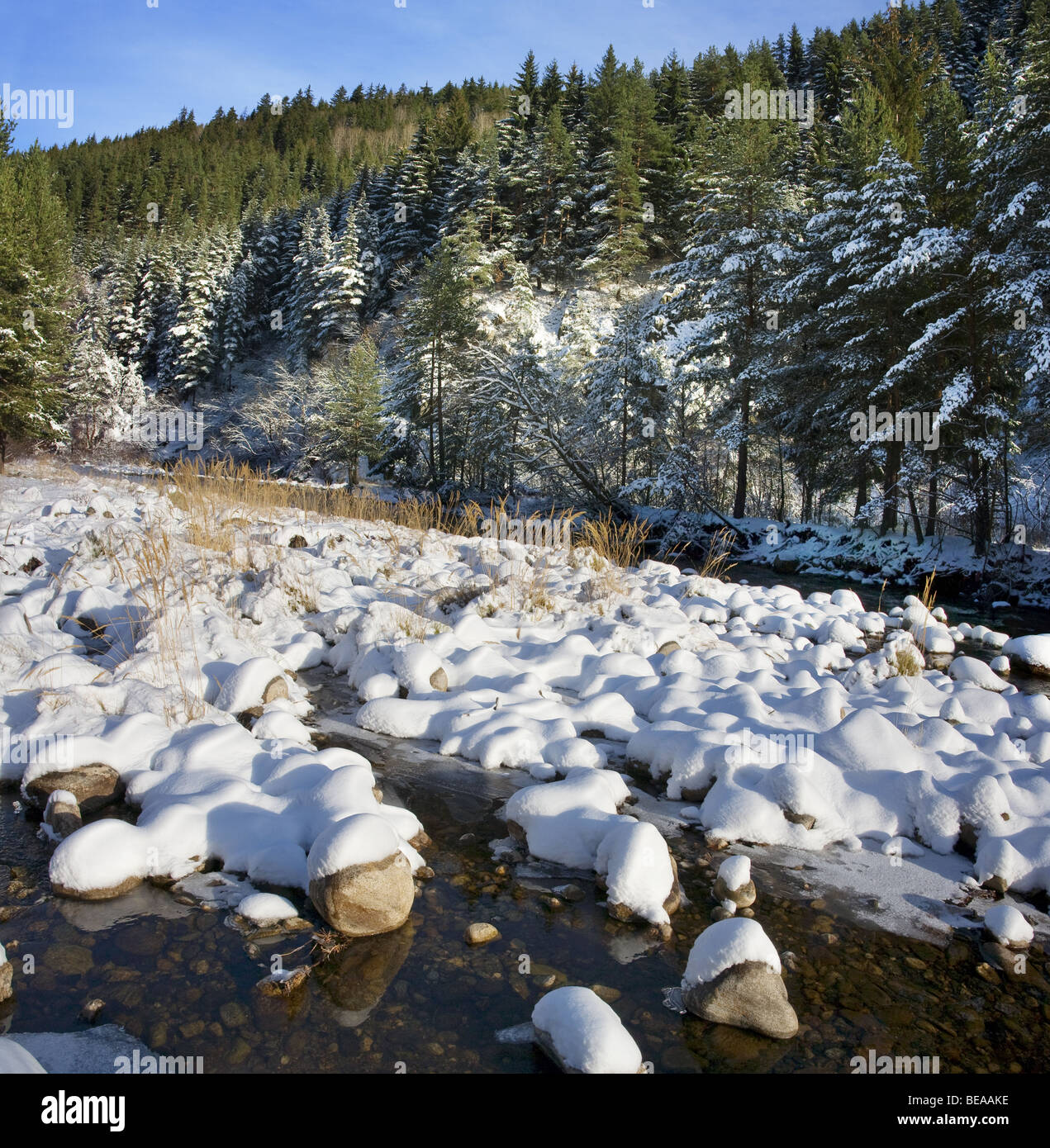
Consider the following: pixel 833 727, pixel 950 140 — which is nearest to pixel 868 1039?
pixel 833 727

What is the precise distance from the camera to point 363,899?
2.50 m

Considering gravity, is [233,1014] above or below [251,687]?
below

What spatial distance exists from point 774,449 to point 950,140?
26.2 feet

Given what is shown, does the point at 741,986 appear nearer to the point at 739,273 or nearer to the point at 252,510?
the point at 252,510

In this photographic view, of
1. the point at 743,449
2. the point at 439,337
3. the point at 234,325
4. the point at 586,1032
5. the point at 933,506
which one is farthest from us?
the point at 234,325

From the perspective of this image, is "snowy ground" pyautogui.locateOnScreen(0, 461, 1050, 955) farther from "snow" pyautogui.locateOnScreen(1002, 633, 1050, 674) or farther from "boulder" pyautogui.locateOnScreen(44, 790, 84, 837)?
"snow" pyautogui.locateOnScreen(1002, 633, 1050, 674)

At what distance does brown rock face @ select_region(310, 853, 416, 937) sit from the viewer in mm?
2484

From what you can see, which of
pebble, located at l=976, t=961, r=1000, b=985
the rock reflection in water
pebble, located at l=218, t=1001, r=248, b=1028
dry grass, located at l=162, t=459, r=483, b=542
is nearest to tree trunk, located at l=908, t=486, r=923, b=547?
dry grass, located at l=162, t=459, r=483, b=542

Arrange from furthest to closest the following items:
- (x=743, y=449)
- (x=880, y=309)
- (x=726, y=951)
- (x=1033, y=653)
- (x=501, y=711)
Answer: (x=743, y=449) < (x=880, y=309) < (x=1033, y=653) < (x=501, y=711) < (x=726, y=951)

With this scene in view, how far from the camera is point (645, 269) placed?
3850 centimetres

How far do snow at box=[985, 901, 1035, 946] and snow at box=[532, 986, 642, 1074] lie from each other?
1658 millimetres

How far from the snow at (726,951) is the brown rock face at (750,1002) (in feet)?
0.06

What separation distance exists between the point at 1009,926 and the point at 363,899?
2563mm

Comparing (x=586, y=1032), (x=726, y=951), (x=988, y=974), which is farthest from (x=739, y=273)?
(x=586, y=1032)
